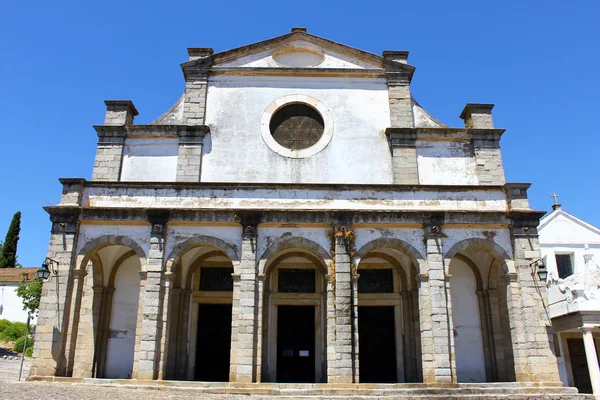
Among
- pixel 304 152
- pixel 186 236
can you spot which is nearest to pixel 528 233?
pixel 304 152

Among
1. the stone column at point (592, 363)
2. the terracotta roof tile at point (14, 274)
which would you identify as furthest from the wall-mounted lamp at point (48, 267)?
the terracotta roof tile at point (14, 274)

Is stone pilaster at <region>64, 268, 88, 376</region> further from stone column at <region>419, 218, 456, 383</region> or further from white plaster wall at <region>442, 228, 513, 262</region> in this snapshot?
white plaster wall at <region>442, 228, 513, 262</region>

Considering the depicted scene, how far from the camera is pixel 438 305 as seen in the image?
40.3 ft

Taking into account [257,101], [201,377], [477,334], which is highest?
[257,101]

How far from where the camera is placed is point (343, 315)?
39.8 ft

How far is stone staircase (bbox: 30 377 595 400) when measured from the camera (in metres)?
11.0

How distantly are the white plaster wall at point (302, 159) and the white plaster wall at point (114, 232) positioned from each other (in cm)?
289

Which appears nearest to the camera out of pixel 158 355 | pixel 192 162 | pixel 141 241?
pixel 158 355

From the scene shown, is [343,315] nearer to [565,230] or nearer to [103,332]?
[103,332]

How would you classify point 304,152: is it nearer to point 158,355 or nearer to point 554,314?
point 158,355

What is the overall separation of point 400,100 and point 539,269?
6.80 meters

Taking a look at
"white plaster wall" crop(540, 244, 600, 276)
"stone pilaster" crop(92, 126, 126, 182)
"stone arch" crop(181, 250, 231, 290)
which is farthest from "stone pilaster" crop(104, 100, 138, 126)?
"white plaster wall" crop(540, 244, 600, 276)

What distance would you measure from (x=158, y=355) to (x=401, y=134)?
9.35 meters

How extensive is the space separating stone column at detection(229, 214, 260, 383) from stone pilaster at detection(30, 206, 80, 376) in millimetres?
4135
